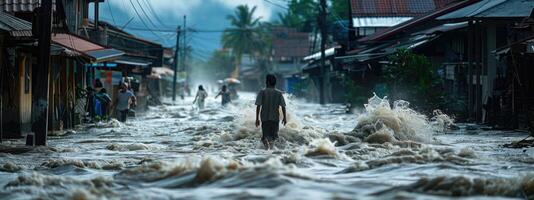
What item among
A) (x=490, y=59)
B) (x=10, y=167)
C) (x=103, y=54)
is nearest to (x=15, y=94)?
(x=103, y=54)

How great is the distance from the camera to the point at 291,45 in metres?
92.8

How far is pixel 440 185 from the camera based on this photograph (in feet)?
34.2

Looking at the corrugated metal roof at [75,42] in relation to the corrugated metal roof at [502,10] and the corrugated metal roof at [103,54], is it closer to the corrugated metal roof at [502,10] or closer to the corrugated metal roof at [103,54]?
the corrugated metal roof at [103,54]

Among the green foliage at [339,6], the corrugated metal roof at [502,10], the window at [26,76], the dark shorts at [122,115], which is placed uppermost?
the green foliage at [339,6]

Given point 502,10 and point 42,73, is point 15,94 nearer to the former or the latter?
point 42,73

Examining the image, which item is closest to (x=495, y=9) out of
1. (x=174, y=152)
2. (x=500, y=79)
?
(x=500, y=79)

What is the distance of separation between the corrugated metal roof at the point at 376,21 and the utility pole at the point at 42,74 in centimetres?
3089

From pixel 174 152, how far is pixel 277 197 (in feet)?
25.7

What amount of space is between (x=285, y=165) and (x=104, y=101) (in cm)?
1773

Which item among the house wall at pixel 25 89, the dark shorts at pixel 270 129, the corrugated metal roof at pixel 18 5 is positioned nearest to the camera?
the dark shorts at pixel 270 129

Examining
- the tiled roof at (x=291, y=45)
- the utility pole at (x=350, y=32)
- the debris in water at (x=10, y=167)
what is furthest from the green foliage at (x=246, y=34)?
the debris in water at (x=10, y=167)

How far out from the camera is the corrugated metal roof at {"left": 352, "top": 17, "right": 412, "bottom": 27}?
153 feet

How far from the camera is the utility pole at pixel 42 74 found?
56.0 feet

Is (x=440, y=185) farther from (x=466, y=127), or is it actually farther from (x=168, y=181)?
(x=466, y=127)
